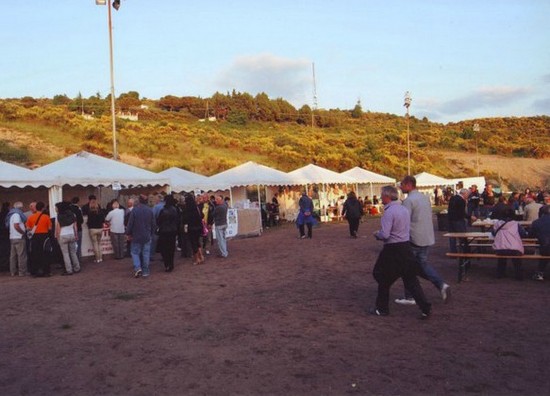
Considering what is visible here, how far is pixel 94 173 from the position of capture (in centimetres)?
1466

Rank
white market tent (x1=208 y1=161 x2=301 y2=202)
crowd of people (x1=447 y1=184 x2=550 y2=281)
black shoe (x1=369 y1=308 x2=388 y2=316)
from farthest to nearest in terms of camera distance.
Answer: white market tent (x1=208 y1=161 x2=301 y2=202) < crowd of people (x1=447 y1=184 x2=550 y2=281) < black shoe (x1=369 y1=308 x2=388 y2=316)

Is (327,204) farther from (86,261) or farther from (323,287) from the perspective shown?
(323,287)

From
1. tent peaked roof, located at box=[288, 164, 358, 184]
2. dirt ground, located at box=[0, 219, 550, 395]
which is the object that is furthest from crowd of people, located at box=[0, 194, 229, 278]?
tent peaked roof, located at box=[288, 164, 358, 184]

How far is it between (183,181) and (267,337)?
13.1 meters

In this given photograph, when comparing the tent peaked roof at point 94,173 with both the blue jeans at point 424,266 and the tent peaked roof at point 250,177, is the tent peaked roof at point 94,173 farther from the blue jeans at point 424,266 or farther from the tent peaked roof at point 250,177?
the blue jeans at point 424,266

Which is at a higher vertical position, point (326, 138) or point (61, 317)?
point (326, 138)

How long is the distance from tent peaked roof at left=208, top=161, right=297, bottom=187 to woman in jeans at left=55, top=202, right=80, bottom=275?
854 centimetres

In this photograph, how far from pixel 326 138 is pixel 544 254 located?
156ft

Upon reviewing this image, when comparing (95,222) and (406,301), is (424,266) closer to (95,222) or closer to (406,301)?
(406,301)

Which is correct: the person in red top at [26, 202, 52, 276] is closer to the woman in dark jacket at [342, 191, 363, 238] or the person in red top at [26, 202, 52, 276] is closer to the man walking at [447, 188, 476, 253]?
the man walking at [447, 188, 476, 253]

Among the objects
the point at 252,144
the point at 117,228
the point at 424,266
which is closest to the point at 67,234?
the point at 117,228

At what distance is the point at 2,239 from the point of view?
12117mm

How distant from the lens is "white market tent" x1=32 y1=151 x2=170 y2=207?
1335 cm

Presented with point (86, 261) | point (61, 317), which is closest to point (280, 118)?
point (86, 261)
